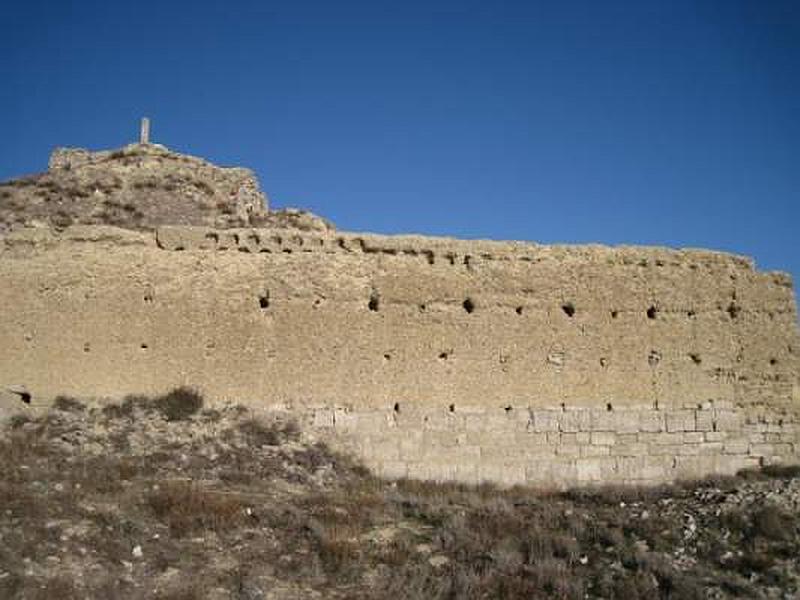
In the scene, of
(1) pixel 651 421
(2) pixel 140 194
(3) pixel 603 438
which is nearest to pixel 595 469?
(3) pixel 603 438

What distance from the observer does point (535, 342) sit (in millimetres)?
12680

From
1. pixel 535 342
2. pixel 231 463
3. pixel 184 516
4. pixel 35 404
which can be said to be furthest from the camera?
pixel 535 342

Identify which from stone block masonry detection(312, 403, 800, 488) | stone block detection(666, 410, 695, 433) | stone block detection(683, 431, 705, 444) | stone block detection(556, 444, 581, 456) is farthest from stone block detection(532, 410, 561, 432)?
stone block detection(683, 431, 705, 444)

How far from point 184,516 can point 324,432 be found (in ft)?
11.7

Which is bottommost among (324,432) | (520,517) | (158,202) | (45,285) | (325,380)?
A: (520,517)

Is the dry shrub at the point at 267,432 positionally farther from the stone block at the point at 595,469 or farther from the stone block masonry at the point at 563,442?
the stone block at the point at 595,469

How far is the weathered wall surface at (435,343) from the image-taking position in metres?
12.0

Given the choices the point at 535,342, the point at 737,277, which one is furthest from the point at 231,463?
the point at 737,277

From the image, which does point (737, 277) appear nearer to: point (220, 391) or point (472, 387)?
point (472, 387)

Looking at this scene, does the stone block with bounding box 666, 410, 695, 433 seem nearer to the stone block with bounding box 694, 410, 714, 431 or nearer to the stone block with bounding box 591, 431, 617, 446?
the stone block with bounding box 694, 410, 714, 431

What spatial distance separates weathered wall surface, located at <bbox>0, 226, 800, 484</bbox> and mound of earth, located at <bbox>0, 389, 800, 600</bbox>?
672 millimetres

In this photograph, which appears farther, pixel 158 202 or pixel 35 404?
pixel 158 202

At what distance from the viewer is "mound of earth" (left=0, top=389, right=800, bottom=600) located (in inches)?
300

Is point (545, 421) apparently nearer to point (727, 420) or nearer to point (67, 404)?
point (727, 420)
